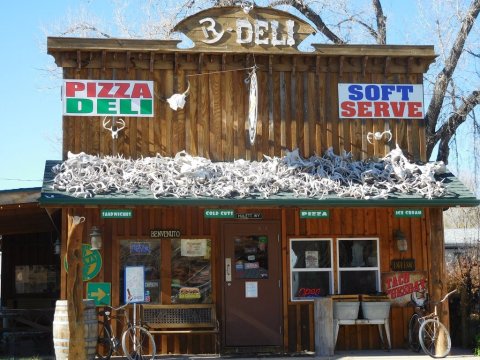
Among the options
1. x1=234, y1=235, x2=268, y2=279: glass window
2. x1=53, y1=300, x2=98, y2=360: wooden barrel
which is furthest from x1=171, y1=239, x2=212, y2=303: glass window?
x1=53, y1=300, x2=98, y2=360: wooden barrel

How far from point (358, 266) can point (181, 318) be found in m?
3.55

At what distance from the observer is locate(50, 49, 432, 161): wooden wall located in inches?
587

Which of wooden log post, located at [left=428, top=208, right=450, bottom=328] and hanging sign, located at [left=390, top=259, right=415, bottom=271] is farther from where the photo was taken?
hanging sign, located at [left=390, top=259, right=415, bottom=271]

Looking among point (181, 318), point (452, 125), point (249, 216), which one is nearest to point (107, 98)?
point (249, 216)

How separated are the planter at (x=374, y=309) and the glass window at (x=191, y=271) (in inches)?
114

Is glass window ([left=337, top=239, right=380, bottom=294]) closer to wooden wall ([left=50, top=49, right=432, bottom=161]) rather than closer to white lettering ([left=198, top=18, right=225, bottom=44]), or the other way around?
wooden wall ([left=50, top=49, right=432, bottom=161])

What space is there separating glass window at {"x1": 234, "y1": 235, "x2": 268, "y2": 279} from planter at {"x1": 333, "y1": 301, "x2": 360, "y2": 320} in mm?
1447

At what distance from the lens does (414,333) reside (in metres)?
14.7

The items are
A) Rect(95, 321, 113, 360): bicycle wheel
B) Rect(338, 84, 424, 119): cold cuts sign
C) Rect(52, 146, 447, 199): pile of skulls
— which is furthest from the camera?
Rect(338, 84, 424, 119): cold cuts sign

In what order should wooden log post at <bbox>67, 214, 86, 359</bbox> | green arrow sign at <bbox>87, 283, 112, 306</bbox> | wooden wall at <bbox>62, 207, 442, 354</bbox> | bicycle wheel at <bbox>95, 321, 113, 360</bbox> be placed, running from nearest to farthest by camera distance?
wooden log post at <bbox>67, 214, 86, 359</bbox>
bicycle wheel at <bbox>95, 321, 113, 360</bbox>
green arrow sign at <bbox>87, 283, 112, 306</bbox>
wooden wall at <bbox>62, 207, 442, 354</bbox>

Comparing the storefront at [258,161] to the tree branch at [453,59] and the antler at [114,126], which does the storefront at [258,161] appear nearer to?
the antler at [114,126]

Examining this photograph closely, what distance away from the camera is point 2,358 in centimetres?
1450

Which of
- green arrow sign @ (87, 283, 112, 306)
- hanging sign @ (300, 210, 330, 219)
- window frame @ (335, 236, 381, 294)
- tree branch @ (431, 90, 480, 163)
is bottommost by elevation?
green arrow sign @ (87, 283, 112, 306)

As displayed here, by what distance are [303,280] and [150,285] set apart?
2.91m
